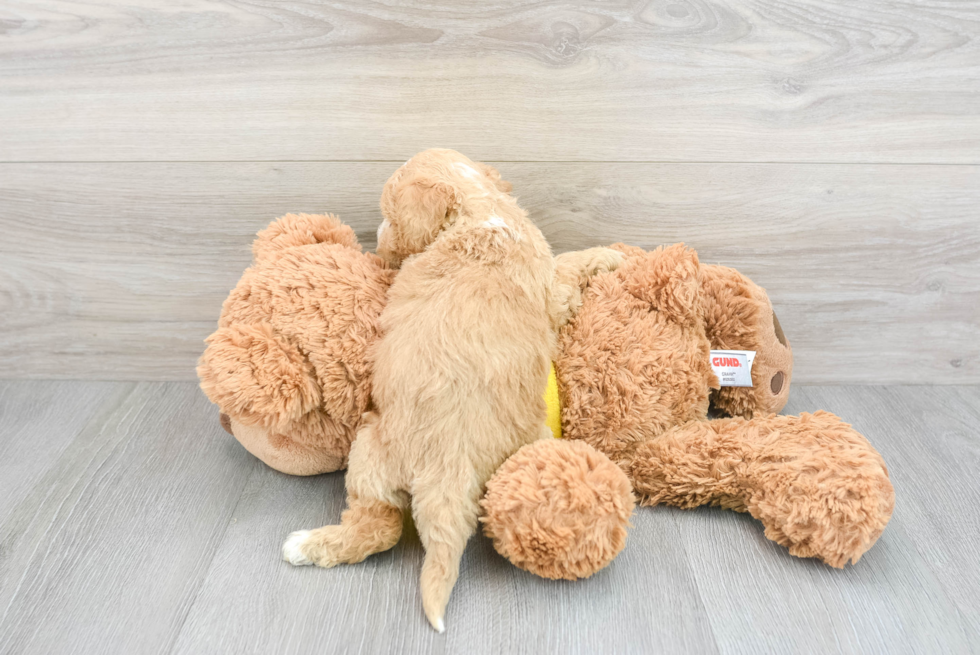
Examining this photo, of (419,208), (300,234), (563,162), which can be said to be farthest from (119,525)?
(563,162)

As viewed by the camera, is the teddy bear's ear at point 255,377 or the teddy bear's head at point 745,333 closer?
the teddy bear's ear at point 255,377

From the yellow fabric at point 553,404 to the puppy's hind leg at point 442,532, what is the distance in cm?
16

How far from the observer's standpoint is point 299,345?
750mm

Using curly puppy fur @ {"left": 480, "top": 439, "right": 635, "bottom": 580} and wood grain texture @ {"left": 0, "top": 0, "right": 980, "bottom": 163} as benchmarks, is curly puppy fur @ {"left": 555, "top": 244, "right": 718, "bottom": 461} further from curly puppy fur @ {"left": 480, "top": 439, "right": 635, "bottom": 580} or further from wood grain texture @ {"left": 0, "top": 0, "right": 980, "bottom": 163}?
wood grain texture @ {"left": 0, "top": 0, "right": 980, "bottom": 163}

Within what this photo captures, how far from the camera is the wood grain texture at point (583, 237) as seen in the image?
0.94 meters

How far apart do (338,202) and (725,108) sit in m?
0.55

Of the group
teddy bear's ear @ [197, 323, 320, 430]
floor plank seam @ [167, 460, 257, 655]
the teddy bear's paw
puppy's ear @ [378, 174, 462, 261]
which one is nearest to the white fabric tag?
the teddy bear's paw

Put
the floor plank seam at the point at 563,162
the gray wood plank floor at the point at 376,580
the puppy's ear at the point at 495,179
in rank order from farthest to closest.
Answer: the floor plank seam at the point at 563,162, the puppy's ear at the point at 495,179, the gray wood plank floor at the point at 376,580

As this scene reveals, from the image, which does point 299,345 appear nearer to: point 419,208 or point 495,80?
point 419,208

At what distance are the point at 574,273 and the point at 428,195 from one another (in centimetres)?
21

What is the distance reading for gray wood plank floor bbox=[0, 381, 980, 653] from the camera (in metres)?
0.65

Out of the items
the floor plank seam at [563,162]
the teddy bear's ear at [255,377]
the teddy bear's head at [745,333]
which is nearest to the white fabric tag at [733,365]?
the teddy bear's head at [745,333]

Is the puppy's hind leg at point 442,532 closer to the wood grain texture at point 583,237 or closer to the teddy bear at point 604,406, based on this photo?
the teddy bear at point 604,406

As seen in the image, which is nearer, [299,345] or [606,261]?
[299,345]
